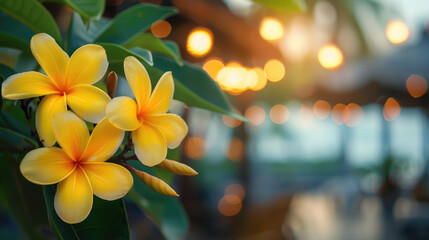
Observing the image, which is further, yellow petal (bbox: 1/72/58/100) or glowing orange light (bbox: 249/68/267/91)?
glowing orange light (bbox: 249/68/267/91)

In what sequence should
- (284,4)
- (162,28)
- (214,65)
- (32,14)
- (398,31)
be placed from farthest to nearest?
(214,65) < (398,31) < (162,28) < (284,4) < (32,14)

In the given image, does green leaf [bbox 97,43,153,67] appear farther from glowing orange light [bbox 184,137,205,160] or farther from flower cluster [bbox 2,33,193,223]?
glowing orange light [bbox 184,137,205,160]

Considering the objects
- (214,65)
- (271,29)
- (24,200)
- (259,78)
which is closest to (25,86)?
(24,200)

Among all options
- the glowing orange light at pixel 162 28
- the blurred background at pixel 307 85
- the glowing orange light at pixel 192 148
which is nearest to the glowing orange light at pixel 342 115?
the blurred background at pixel 307 85

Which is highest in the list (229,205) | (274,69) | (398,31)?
(398,31)

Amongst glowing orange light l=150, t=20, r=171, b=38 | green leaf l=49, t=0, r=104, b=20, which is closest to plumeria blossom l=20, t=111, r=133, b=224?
green leaf l=49, t=0, r=104, b=20

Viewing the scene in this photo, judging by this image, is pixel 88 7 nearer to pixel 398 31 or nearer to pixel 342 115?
pixel 398 31

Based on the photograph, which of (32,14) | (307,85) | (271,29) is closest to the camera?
(32,14)
